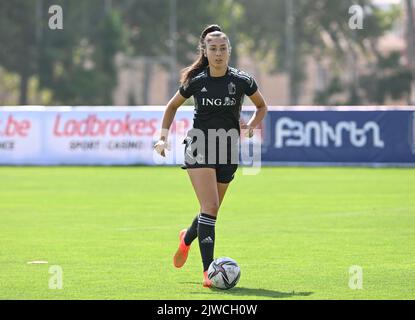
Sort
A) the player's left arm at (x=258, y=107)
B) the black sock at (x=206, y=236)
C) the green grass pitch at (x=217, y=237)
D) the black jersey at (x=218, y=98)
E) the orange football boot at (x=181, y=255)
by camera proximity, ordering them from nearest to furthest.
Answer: the green grass pitch at (x=217, y=237)
the black sock at (x=206, y=236)
the black jersey at (x=218, y=98)
the player's left arm at (x=258, y=107)
the orange football boot at (x=181, y=255)

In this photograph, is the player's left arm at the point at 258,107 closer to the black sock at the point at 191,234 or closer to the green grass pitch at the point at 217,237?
the black sock at the point at 191,234

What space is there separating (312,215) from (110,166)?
16.5 m

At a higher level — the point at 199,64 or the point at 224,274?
the point at 199,64

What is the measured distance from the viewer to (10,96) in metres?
95.1

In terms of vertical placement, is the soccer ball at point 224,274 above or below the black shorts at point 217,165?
below

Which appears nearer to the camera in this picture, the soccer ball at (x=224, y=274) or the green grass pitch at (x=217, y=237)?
the soccer ball at (x=224, y=274)

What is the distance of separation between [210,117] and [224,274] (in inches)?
60.0

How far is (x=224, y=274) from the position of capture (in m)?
10.1

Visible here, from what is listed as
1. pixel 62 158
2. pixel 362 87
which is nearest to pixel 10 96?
pixel 362 87

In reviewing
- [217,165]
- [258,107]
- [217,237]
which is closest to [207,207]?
[217,165]

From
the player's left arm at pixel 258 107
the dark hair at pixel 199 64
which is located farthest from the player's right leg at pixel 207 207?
the dark hair at pixel 199 64

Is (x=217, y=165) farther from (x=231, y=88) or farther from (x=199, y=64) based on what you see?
(x=199, y=64)

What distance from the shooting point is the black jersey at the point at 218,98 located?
10.7 m

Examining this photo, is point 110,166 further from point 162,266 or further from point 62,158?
point 162,266
